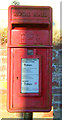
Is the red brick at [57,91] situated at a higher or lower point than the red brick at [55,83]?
lower

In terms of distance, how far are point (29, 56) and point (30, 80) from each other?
0.26 metres

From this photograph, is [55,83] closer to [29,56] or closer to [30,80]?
[30,80]

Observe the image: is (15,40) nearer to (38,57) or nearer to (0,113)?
(38,57)

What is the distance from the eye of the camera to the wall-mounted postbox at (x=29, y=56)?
1.69 metres

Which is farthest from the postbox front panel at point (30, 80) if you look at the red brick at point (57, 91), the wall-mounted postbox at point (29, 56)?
the red brick at point (57, 91)

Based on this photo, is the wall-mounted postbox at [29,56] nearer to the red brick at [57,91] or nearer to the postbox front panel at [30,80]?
the postbox front panel at [30,80]

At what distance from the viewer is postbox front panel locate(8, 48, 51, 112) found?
5.55 feet

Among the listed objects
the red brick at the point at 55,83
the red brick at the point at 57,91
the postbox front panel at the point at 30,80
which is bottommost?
the red brick at the point at 57,91

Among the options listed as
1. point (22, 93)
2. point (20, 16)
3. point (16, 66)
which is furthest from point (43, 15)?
point (22, 93)

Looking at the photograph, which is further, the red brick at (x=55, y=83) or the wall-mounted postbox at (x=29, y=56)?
the red brick at (x=55, y=83)

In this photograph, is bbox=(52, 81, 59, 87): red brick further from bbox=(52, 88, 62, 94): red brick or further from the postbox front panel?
the postbox front panel

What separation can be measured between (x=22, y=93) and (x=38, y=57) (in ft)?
1.39

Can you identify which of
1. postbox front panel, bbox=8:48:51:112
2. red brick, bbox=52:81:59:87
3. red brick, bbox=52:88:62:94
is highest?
postbox front panel, bbox=8:48:51:112

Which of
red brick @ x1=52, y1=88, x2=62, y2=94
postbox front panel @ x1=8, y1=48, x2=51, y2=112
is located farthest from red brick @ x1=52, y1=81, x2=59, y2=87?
postbox front panel @ x1=8, y1=48, x2=51, y2=112
